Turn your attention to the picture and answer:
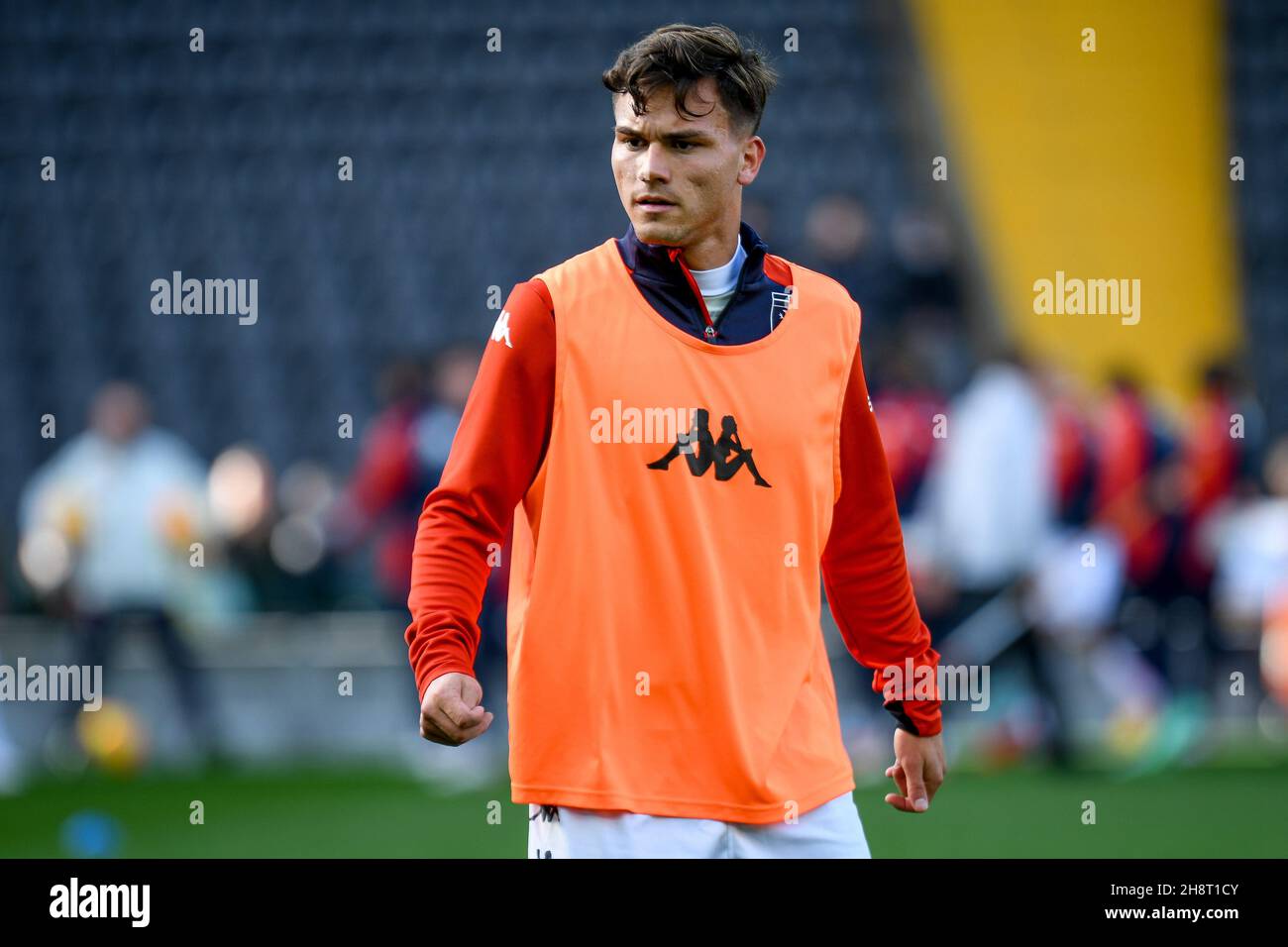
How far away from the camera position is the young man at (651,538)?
283 cm

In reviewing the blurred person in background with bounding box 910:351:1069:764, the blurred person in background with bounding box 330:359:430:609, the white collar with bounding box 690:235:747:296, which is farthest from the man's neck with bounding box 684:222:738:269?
the blurred person in background with bounding box 330:359:430:609

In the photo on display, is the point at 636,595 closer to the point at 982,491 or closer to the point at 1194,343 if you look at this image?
the point at 982,491

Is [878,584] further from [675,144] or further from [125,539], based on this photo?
[125,539]

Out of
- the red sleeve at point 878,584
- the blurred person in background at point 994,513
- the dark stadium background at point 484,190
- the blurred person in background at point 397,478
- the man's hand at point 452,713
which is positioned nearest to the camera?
the man's hand at point 452,713

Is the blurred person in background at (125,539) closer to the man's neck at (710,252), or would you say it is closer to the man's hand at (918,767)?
the man's hand at (918,767)

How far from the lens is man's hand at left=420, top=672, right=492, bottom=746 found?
2670 millimetres

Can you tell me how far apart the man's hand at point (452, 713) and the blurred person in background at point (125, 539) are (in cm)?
657

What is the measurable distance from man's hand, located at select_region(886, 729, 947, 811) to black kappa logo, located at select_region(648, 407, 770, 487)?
597mm

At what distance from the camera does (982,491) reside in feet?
28.8

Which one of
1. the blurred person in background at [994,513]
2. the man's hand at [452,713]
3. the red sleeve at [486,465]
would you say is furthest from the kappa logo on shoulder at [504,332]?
the blurred person in background at [994,513]

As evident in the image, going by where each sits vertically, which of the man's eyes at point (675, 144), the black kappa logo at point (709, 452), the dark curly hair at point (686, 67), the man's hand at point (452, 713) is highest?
the dark curly hair at point (686, 67)

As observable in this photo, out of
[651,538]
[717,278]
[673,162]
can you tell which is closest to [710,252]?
[717,278]

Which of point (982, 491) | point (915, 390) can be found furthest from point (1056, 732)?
point (915, 390)

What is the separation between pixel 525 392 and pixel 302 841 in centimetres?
415
